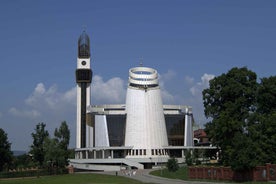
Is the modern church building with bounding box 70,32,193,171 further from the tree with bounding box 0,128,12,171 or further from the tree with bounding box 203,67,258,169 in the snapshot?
the tree with bounding box 203,67,258,169

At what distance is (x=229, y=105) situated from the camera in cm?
6253

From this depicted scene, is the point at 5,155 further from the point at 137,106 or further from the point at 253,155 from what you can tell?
the point at 253,155

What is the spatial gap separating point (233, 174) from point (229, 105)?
13.8 meters

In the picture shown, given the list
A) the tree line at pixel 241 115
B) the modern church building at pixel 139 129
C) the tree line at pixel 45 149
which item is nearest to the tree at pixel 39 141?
the tree line at pixel 45 149

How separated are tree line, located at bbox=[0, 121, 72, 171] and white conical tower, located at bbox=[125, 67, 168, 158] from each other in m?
21.5

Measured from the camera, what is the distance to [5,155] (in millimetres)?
84188

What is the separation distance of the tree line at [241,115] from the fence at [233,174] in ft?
3.89

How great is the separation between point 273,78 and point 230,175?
18.6 metres

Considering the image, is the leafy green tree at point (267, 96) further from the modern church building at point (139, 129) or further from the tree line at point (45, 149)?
the modern church building at point (139, 129)

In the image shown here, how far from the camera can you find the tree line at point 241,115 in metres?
50.7

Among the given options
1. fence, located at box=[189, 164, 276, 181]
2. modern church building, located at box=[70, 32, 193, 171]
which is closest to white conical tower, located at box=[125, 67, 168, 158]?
modern church building, located at box=[70, 32, 193, 171]

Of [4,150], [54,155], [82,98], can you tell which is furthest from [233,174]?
[82,98]

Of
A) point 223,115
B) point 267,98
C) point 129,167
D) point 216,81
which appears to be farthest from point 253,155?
point 129,167

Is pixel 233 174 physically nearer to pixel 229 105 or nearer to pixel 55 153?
pixel 229 105
